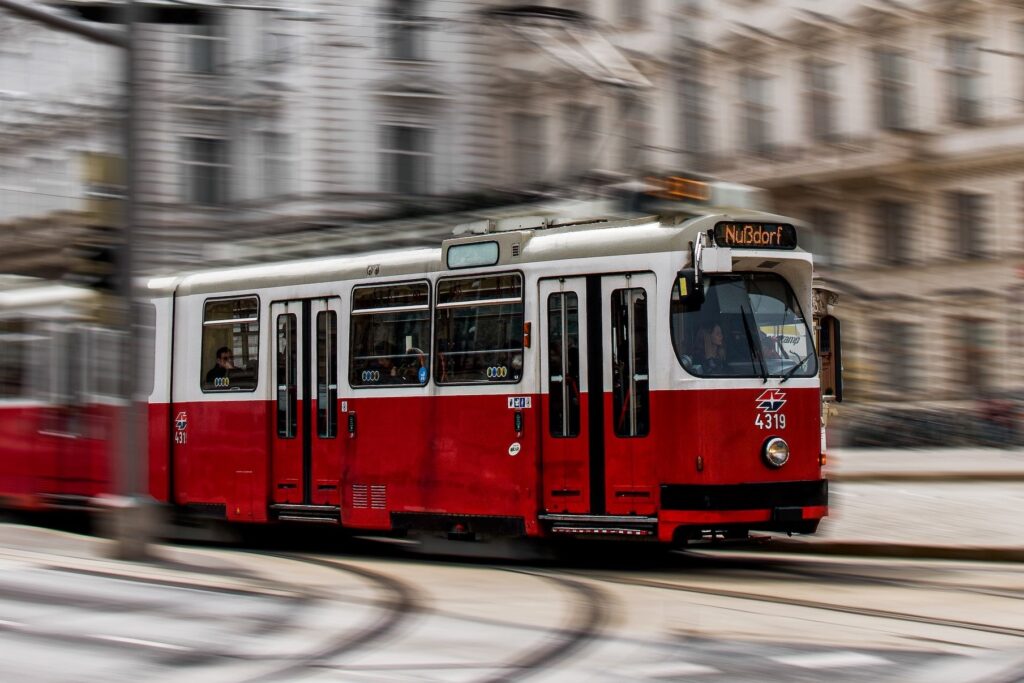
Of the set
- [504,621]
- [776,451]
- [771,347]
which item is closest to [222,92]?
[771,347]

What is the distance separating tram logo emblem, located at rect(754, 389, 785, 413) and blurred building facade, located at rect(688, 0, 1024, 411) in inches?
935

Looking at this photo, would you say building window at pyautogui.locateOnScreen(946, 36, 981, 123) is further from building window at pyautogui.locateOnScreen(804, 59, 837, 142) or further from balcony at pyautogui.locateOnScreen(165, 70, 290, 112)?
balcony at pyautogui.locateOnScreen(165, 70, 290, 112)

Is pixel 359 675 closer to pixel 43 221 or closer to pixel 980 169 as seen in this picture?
pixel 43 221

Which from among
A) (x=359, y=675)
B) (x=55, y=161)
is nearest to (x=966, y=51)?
(x=55, y=161)

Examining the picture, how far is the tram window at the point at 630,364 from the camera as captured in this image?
1215cm

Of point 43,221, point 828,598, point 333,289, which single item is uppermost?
point 43,221

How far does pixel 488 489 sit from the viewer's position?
514 inches

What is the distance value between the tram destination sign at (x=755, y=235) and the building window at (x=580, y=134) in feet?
7.84

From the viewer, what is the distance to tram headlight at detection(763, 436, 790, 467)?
12.2 m

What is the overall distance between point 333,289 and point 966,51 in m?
28.4

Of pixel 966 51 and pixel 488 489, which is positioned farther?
pixel 966 51

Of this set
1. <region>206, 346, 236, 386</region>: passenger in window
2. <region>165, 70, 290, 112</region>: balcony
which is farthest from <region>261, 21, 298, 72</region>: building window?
<region>206, 346, 236, 386</region>: passenger in window

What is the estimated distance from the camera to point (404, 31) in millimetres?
22766

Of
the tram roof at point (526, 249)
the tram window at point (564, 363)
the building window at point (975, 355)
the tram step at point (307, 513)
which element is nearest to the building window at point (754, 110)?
the building window at point (975, 355)
